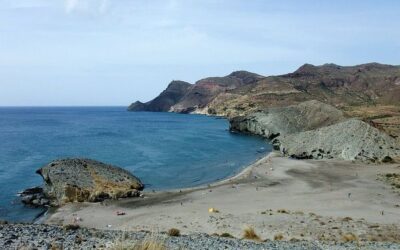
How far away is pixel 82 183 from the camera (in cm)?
4453

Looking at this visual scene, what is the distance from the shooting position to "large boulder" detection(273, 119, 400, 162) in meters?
66.9

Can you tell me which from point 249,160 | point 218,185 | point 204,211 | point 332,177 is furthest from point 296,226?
point 249,160

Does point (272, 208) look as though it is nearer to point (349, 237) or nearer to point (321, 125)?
point (349, 237)

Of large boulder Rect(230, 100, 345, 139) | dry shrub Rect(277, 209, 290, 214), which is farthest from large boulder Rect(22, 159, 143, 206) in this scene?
large boulder Rect(230, 100, 345, 139)

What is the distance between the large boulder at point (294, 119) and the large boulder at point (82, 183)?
63.2 metres

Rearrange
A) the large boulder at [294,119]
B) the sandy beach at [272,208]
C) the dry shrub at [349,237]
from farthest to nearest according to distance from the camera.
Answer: the large boulder at [294,119]
the sandy beach at [272,208]
the dry shrub at [349,237]

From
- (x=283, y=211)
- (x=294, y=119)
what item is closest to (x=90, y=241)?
(x=283, y=211)

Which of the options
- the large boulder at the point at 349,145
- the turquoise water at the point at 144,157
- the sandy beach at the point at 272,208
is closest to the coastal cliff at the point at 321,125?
the large boulder at the point at 349,145

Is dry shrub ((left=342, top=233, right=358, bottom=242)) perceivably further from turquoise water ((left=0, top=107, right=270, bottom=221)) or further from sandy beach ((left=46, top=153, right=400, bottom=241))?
turquoise water ((left=0, top=107, right=270, bottom=221))

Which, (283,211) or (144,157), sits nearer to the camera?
(283,211)

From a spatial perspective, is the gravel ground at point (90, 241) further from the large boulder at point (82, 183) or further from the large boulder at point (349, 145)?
the large boulder at point (349, 145)

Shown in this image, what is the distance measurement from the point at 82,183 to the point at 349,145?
42.2 m

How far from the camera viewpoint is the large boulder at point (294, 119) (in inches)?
4107

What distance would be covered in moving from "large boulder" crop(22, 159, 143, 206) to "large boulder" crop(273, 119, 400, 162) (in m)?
32.9
